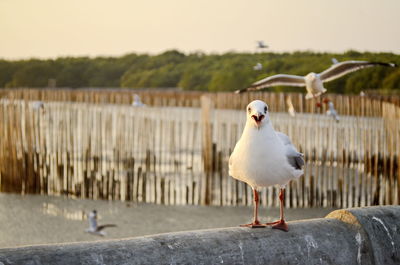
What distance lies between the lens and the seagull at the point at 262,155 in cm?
362

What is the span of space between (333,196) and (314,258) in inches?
249

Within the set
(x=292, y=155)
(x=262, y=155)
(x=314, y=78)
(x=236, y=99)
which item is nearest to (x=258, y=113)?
(x=262, y=155)

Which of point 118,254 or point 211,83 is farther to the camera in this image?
point 211,83

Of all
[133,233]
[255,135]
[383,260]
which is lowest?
[133,233]

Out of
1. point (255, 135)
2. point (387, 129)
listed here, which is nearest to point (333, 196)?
point (387, 129)

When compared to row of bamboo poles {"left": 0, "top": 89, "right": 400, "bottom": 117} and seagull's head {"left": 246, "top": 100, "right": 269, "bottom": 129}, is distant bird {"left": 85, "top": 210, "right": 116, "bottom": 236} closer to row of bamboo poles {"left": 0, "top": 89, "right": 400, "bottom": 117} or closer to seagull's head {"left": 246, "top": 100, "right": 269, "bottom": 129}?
row of bamboo poles {"left": 0, "top": 89, "right": 400, "bottom": 117}

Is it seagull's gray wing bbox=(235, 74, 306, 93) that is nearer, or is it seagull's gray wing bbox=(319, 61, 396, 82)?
seagull's gray wing bbox=(235, 74, 306, 93)

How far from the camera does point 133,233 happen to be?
9.09 meters

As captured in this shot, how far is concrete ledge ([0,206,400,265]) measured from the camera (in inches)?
123

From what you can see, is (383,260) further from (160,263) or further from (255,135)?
(160,263)

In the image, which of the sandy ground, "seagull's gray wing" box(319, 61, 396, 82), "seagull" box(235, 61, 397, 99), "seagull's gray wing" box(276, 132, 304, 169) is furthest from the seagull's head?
the sandy ground

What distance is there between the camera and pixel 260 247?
3666 mm

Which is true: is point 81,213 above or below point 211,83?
below

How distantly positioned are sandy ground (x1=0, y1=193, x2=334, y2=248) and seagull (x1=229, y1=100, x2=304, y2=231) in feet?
17.4
